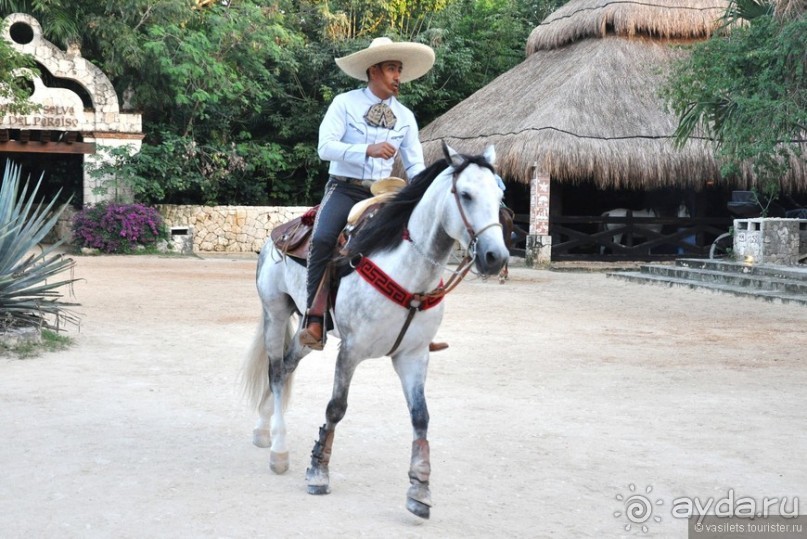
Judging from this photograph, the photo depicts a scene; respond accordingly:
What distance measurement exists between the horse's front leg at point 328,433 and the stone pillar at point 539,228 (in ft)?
51.7

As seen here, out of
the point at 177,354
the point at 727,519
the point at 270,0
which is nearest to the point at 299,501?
the point at 727,519

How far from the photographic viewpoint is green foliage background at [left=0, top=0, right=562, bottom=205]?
73.9 feet

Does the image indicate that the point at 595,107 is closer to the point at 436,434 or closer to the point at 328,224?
the point at 436,434

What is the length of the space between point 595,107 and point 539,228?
274 centimetres

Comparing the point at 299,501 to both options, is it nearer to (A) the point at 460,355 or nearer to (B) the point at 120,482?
(B) the point at 120,482

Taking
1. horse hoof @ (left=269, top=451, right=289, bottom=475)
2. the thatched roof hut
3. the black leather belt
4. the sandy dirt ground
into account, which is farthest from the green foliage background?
horse hoof @ (left=269, top=451, right=289, bottom=475)

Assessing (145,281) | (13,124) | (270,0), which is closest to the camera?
(145,281)

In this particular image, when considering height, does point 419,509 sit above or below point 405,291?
below

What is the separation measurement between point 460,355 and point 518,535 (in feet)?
16.5

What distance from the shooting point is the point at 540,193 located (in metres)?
20.2

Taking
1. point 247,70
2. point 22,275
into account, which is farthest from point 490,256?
point 247,70

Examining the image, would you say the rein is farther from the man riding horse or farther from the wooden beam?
the wooden beam

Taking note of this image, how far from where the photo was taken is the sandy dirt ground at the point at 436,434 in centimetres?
437

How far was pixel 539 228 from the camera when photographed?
68.2 ft
